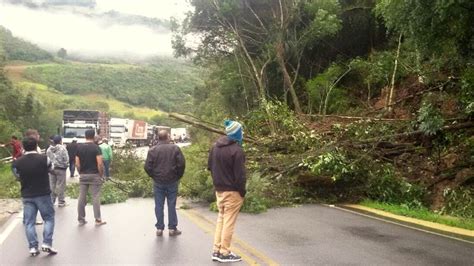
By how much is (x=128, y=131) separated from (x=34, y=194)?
5637cm

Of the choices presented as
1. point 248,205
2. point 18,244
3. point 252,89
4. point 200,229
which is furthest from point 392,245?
point 252,89

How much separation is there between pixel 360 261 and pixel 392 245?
1267 mm

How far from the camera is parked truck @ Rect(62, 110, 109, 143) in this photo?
136 ft

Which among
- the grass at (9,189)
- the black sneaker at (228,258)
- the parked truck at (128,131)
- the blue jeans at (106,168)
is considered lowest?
the parked truck at (128,131)

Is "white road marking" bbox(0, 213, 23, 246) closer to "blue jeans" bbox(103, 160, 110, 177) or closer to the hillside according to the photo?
"blue jeans" bbox(103, 160, 110, 177)

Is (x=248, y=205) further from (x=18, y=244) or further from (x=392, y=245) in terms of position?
(x=18, y=244)

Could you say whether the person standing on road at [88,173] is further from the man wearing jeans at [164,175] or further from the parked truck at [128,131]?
the parked truck at [128,131]

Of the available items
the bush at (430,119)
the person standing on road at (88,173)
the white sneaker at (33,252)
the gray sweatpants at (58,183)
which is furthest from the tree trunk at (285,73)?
the white sneaker at (33,252)

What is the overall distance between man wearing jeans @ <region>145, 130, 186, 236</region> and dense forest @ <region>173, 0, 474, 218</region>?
3.05m

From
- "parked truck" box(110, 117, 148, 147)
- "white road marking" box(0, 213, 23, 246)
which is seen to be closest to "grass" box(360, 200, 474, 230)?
"white road marking" box(0, 213, 23, 246)

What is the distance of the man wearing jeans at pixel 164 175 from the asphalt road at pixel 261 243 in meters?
0.30

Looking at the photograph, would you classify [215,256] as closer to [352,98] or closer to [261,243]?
[261,243]

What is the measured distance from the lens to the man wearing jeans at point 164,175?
370 inches

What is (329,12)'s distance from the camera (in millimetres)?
22641
